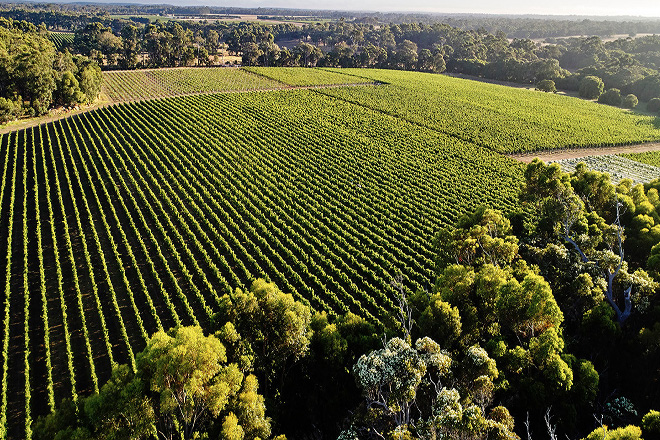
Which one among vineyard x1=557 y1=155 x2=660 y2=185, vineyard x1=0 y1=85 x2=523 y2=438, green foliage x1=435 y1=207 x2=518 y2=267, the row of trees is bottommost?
vineyard x1=0 y1=85 x2=523 y2=438

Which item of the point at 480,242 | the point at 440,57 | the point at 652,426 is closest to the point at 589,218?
the point at 480,242

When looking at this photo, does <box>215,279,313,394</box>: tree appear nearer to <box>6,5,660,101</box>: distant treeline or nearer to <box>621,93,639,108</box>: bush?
<box>621,93,639,108</box>: bush

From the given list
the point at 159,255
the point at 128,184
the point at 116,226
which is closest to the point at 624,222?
the point at 159,255

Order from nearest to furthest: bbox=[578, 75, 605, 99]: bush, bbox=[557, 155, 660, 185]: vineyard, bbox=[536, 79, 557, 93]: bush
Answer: bbox=[557, 155, 660, 185]: vineyard
bbox=[578, 75, 605, 99]: bush
bbox=[536, 79, 557, 93]: bush

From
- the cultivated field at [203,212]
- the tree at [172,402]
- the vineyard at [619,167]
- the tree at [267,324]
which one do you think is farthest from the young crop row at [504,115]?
the tree at [172,402]

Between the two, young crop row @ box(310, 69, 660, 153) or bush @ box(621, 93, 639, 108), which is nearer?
young crop row @ box(310, 69, 660, 153)

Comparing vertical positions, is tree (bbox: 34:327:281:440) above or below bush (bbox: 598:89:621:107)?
below

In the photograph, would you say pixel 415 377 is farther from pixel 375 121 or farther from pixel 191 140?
pixel 375 121

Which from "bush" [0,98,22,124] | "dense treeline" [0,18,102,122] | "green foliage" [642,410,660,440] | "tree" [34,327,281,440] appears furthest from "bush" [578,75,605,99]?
"bush" [0,98,22,124]
